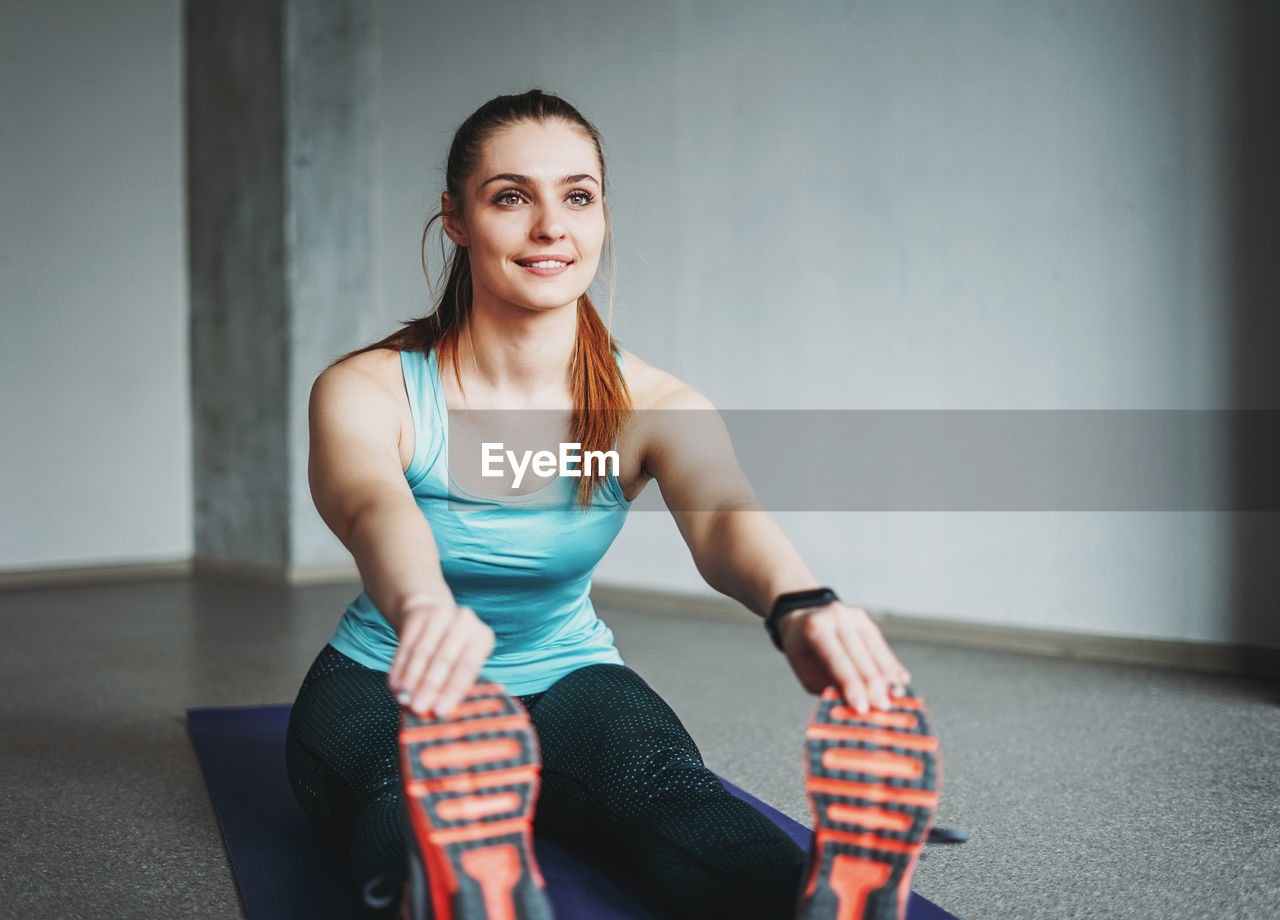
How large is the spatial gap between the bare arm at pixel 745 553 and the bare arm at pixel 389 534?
30 cm

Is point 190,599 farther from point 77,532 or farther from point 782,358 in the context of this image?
point 782,358

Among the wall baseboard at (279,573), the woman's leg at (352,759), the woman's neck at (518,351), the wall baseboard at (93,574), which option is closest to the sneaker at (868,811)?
the woman's leg at (352,759)

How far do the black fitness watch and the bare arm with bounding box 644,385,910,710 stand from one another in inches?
0.4

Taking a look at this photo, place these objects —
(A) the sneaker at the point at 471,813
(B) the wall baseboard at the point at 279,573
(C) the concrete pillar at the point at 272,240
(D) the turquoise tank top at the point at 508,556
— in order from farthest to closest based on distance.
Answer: (B) the wall baseboard at the point at 279,573, (C) the concrete pillar at the point at 272,240, (D) the turquoise tank top at the point at 508,556, (A) the sneaker at the point at 471,813

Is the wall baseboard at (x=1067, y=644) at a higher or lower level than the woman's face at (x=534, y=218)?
lower

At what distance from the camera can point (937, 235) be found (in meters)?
3.13

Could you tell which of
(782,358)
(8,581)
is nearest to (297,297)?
(8,581)

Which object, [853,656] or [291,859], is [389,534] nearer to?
[853,656]

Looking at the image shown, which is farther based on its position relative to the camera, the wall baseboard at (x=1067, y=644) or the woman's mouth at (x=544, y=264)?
the wall baseboard at (x=1067, y=644)

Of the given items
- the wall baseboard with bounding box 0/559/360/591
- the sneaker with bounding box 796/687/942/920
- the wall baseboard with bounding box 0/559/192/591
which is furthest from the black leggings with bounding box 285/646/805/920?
the wall baseboard with bounding box 0/559/192/591

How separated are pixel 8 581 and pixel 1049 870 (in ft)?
12.3

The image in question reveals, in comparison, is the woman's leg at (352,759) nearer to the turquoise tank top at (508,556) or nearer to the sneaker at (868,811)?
the turquoise tank top at (508,556)

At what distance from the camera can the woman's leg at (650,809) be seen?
1.16m

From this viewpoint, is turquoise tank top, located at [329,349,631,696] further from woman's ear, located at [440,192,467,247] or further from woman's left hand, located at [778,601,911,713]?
woman's left hand, located at [778,601,911,713]
